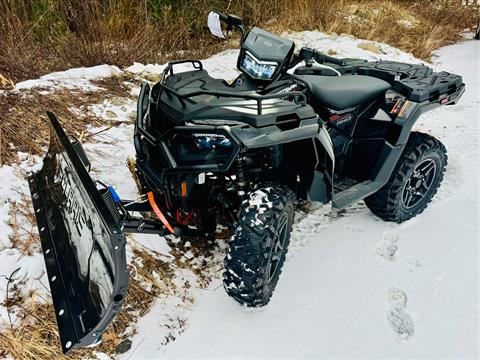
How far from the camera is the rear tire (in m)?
2.70

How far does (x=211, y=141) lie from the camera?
1.95 m

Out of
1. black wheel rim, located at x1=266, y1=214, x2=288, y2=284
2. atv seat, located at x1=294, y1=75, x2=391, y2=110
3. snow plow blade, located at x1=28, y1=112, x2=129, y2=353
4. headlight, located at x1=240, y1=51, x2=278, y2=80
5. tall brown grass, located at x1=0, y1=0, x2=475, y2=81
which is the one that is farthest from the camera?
tall brown grass, located at x1=0, y1=0, x2=475, y2=81

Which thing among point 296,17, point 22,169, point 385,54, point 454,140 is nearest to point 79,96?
point 22,169

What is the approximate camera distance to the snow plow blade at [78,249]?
1.49 metres

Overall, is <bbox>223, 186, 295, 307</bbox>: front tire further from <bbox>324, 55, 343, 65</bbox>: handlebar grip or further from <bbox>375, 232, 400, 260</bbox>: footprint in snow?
<bbox>324, 55, 343, 65</bbox>: handlebar grip

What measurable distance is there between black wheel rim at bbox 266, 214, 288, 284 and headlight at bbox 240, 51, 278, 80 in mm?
717

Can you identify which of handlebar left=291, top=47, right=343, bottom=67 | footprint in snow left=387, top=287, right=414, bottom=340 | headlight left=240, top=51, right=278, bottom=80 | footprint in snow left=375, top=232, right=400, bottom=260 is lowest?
footprint in snow left=375, top=232, right=400, bottom=260

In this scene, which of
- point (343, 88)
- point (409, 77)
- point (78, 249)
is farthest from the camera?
point (409, 77)

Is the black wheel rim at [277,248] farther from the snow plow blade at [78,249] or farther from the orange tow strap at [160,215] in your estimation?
the snow plow blade at [78,249]

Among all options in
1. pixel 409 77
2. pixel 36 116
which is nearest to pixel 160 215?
pixel 36 116

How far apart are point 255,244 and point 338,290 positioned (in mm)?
690

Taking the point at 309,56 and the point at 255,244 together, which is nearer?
the point at 255,244

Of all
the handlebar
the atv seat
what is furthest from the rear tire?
the handlebar

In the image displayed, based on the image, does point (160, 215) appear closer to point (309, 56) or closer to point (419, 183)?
point (309, 56)
